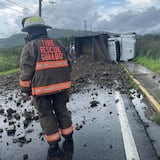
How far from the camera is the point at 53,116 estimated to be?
5.02 m

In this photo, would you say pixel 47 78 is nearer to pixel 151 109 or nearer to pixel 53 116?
pixel 53 116

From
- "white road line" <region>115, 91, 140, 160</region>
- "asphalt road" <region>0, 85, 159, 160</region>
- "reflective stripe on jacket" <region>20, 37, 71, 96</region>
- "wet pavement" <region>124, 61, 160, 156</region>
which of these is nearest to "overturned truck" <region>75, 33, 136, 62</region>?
"wet pavement" <region>124, 61, 160, 156</region>

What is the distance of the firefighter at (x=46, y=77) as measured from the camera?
479 cm

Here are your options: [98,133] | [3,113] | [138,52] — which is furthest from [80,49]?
[98,133]

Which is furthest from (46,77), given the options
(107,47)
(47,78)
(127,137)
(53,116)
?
(107,47)

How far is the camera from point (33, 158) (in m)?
4.70

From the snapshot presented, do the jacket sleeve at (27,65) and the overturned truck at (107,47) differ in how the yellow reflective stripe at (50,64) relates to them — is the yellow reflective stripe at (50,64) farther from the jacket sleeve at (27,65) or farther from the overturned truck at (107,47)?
the overturned truck at (107,47)

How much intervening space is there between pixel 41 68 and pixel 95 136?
1.58 metres

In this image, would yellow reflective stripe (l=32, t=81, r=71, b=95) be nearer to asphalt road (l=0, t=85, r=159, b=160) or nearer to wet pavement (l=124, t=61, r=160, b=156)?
asphalt road (l=0, t=85, r=159, b=160)

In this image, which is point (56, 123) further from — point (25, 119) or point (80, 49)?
point (80, 49)

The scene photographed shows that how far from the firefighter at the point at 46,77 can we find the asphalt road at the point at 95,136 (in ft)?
1.14

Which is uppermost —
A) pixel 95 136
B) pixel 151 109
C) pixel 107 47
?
pixel 95 136

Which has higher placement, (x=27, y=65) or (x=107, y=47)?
(x=27, y=65)

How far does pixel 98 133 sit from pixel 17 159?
5.17 ft
